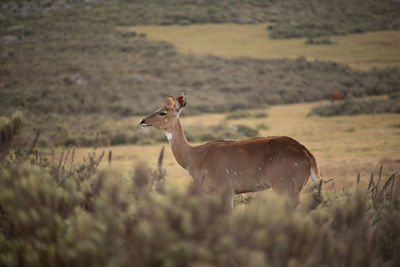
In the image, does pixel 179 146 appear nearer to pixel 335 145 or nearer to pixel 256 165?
pixel 256 165

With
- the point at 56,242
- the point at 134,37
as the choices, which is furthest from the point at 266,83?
the point at 56,242

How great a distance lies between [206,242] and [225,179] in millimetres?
3696

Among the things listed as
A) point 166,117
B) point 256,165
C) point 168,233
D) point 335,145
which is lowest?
point 335,145

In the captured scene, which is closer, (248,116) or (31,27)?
(248,116)

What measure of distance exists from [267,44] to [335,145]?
3621cm

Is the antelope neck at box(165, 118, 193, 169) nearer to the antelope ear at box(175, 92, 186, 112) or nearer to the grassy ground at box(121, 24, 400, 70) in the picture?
the antelope ear at box(175, 92, 186, 112)

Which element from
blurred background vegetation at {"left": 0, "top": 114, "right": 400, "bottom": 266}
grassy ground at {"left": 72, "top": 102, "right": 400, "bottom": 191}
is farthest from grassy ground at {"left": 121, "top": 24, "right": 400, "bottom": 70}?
blurred background vegetation at {"left": 0, "top": 114, "right": 400, "bottom": 266}

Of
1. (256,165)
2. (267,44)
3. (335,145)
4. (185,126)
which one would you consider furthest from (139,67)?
(256,165)

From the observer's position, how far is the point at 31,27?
5494cm

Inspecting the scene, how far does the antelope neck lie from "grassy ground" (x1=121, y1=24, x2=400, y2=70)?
30347mm

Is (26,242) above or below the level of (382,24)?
above

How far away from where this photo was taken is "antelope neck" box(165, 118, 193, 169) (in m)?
7.40

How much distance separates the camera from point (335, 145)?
1770cm

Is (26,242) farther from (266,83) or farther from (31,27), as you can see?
(31,27)
